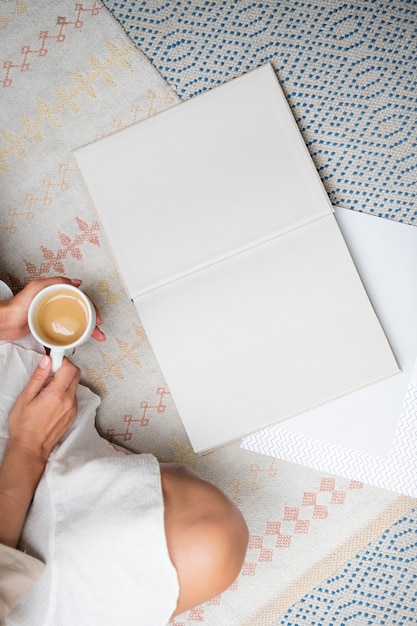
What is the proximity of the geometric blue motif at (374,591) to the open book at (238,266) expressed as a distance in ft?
0.87

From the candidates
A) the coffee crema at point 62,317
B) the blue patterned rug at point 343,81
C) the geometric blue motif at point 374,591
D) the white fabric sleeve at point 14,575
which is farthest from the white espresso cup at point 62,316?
the geometric blue motif at point 374,591

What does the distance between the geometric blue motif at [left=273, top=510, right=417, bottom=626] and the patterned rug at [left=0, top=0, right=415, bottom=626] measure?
1cm

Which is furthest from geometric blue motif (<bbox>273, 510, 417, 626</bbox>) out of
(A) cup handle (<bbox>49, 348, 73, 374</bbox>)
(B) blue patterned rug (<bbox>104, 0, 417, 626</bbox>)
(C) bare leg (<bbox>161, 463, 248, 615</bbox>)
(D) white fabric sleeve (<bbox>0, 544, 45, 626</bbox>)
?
(A) cup handle (<bbox>49, 348, 73, 374</bbox>)

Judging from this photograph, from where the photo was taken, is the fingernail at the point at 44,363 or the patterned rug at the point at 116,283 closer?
the fingernail at the point at 44,363

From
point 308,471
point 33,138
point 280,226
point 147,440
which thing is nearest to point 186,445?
point 147,440

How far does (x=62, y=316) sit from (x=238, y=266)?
0.27 metres

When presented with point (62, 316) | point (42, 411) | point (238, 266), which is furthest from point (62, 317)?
point (238, 266)

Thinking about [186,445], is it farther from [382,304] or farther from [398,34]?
[398,34]

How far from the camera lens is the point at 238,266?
85cm

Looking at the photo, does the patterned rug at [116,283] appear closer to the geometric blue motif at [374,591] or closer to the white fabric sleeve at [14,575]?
the geometric blue motif at [374,591]

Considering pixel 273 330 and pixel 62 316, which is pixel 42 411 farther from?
pixel 273 330

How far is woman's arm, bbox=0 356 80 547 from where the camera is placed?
71cm

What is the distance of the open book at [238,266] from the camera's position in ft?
2.77

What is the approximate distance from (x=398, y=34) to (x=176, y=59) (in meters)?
0.34
